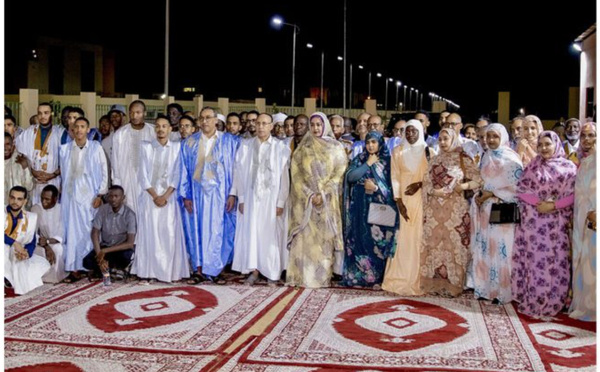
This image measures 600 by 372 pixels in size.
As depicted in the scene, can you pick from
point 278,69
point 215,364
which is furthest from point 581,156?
point 278,69

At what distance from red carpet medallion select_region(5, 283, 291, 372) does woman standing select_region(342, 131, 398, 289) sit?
0.79m

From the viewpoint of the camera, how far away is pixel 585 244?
6.21 metres

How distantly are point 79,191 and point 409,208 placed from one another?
3.47 meters

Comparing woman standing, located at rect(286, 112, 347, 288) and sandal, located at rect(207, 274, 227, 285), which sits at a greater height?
woman standing, located at rect(286, 112, 347, 288)

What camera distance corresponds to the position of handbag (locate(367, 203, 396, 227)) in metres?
7.36

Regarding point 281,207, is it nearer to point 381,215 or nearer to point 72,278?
point 381,215

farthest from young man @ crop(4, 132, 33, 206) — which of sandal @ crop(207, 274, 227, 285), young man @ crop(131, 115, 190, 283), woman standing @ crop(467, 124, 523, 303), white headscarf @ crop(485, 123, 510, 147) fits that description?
white headscarf @ crop(485, 123, 510, 147)

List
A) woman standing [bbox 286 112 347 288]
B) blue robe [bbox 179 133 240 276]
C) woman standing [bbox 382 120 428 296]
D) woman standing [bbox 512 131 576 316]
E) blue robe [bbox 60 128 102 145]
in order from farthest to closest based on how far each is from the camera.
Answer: blue robe [bbox 60 128 102 145], blue robe [bbox 179 133 240 276], woman standing [bbox 286 112 347 288], woman standing [bbox 382 120 428 296], woman standing [bbox 512 131 576 316]

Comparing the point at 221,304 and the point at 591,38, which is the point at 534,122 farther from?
the point at 591,38

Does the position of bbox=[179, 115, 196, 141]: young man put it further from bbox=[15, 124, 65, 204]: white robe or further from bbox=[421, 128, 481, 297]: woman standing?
bbox=[421, 128, 481, 297]: woman standing

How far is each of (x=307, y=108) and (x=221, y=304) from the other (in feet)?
68.1

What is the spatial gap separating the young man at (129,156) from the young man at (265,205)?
1259mm

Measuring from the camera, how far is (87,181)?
7.92m

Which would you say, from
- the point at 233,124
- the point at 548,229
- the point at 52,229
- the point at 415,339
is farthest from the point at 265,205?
the point at 548,229
